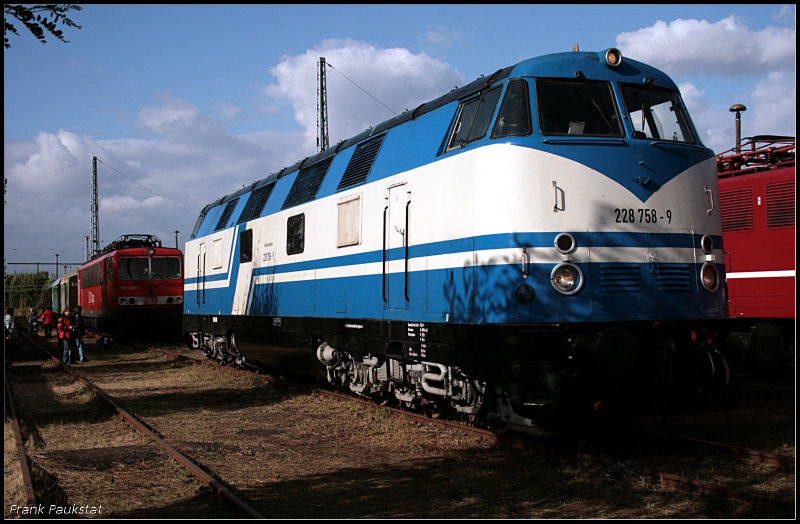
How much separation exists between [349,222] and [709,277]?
16.6ft

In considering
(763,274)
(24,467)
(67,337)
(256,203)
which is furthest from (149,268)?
(763,274)

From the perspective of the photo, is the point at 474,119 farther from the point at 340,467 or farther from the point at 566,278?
the point at 340,467

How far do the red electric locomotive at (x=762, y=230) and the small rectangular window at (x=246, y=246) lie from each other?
30.2ft

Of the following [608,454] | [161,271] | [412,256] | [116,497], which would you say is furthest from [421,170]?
[161,271]

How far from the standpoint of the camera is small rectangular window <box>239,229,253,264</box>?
1477cm

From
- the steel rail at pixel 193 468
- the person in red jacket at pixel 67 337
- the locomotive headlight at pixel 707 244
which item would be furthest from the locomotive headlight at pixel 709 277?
the person in red jacket at pixel 67 337

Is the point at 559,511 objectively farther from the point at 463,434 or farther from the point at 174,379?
the point at 174,379

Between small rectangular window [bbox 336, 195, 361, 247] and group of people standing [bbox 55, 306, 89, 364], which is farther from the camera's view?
group of people standing [bbox 55, 306, 89, 364]

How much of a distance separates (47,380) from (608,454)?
14436mm

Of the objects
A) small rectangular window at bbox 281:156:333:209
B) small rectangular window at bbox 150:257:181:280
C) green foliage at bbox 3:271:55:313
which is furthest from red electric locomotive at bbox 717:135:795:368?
green foliage at bbox 3:271:55:313

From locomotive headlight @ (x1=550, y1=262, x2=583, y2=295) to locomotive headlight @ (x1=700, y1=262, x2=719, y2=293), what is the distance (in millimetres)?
1589

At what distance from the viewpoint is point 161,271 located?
90.1 feet

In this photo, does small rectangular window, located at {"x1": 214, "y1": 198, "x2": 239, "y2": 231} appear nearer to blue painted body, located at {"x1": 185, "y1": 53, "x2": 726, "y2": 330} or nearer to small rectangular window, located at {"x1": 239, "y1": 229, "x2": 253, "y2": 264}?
small rectangular window, located at {"x1": 239, "y1": 229, "x2": 253, "y2": 264}

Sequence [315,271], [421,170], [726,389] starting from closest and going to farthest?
1. [726,389]
2. [421,170]
3. [315,271]
